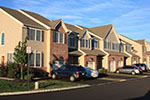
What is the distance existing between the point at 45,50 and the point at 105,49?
648 inches

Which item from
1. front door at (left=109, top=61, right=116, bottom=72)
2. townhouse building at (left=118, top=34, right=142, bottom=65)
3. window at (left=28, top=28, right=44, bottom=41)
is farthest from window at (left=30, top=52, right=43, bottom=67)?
townhouse building at (left=118, top=34, right=142, bottom=65)

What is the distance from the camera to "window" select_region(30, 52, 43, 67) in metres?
20.7

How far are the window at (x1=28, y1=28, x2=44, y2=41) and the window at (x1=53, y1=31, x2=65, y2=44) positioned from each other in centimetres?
175

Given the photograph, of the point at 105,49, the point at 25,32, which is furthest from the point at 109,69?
the point at 25,32

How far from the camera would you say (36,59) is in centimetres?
2131

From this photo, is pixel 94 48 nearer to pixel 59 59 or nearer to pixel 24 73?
pixel 59 59

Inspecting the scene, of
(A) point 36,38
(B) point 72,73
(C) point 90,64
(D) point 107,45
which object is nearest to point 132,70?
(C) point 90,64

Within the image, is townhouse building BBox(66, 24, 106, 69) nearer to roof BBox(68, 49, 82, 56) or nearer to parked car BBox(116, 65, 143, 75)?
roof BBox(68, 49, 82, 56)

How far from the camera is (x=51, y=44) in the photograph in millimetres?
22625

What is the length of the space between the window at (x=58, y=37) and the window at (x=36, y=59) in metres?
2.93

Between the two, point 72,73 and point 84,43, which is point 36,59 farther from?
point 84,43

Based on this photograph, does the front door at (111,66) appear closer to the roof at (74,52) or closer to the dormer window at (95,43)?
the dormer window at (95,43)

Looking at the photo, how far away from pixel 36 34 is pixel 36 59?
118 inches

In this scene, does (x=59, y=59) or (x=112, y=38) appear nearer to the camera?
(x=59, y=59)
